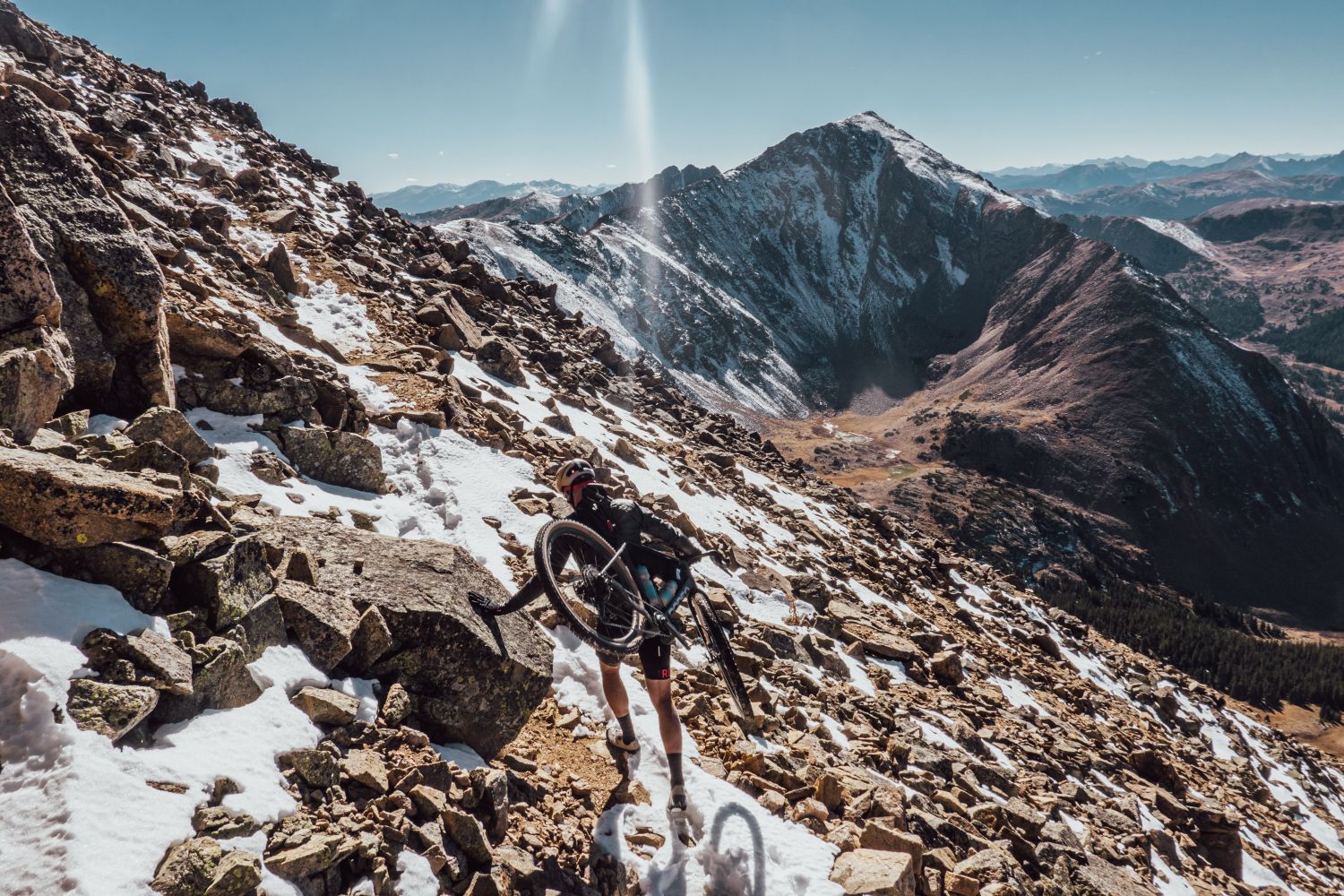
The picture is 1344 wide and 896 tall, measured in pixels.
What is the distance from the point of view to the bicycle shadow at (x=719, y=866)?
6.92m

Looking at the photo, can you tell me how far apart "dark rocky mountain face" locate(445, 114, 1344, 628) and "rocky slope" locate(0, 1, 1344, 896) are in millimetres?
102171

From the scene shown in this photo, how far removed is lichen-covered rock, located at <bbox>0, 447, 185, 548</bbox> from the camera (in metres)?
5.05

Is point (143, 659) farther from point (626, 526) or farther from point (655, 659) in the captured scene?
point (655, 659)

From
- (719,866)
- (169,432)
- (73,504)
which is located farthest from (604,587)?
(169,432)

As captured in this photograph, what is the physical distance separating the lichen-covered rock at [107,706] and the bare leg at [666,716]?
5.06 meters

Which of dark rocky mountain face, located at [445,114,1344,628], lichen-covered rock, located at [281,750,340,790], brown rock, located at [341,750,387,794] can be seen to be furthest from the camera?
dark rocky mountain face, located at [445,114,1344,628]

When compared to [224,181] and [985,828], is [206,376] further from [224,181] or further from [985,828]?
[224,181]

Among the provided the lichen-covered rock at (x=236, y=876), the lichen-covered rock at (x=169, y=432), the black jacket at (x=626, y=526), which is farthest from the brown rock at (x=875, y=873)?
the lichen-covered rock at (x=169, y=432)

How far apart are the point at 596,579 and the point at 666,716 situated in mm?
2053

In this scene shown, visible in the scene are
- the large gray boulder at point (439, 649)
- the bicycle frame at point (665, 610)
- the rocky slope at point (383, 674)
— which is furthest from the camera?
the bicycle frame at point (665, 610)

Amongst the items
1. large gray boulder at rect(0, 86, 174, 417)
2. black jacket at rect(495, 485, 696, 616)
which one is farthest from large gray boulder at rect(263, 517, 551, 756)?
large gray boulder at rect(0, 86, 174, 417)

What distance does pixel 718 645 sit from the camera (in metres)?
9.41

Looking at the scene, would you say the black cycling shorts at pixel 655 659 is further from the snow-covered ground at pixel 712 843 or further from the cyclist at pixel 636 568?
the snow-covered ground at pixel 712 843

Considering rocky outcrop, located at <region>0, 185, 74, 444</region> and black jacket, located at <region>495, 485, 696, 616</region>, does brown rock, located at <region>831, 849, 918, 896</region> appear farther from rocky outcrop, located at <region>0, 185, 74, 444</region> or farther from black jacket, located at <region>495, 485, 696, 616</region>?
rocky outcrop, located at <region>0, 185, 74, 444</region>
